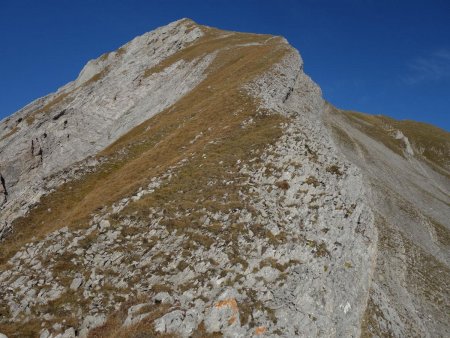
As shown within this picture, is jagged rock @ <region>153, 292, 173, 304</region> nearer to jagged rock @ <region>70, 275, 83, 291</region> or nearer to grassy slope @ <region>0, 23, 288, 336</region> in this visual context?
grassy slope @ <region>0, 23, 288, 336</region>

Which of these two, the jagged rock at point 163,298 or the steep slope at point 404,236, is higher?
the jagged rock at point 163,298

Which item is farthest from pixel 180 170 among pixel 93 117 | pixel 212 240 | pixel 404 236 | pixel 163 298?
pixel 93 117

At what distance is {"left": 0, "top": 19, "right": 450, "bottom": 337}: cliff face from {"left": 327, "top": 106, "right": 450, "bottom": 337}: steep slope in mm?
338

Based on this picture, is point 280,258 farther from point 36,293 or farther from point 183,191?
point 36,293

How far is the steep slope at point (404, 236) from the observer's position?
28.3m

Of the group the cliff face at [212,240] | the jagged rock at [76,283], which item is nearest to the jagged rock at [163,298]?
the cliff face at [212,240]

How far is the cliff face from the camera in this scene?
16.3m

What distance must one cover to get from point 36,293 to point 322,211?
53.5ft

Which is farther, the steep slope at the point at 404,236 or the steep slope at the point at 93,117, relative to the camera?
the steep slope at the point at 93,117

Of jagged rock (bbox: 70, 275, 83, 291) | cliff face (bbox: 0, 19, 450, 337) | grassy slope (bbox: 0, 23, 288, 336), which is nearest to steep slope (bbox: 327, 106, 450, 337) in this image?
cliff face (bbox: 0, 19, 450, 337)

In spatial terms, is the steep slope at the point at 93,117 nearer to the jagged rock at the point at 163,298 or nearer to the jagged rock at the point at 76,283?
the jagged rock at the point at 76,283

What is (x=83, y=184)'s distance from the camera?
35.9 meters

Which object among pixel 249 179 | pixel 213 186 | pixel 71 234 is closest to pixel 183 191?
pixel 213 186

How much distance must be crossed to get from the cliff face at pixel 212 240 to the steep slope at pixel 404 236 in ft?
1.11
